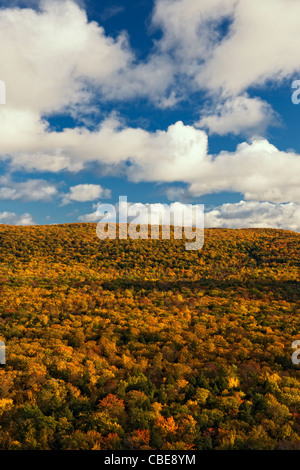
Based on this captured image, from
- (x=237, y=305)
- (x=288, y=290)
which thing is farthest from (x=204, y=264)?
(x=237, y=305)

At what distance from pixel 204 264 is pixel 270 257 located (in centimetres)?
1398

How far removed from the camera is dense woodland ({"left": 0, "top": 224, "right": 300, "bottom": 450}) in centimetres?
1120

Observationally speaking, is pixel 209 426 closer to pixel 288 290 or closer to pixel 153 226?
pixel 288 290

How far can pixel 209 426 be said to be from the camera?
461 inches

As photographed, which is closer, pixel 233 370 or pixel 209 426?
pixel 209 426

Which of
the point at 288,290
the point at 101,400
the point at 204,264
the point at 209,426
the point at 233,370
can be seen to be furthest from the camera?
the point at 204,264

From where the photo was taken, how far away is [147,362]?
16.9 m

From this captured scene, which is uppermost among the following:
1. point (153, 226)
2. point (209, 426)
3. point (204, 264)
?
point (153, 226)

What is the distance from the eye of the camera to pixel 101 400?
13.1m

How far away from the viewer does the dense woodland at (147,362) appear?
11.2 metres

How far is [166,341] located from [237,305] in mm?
11988
